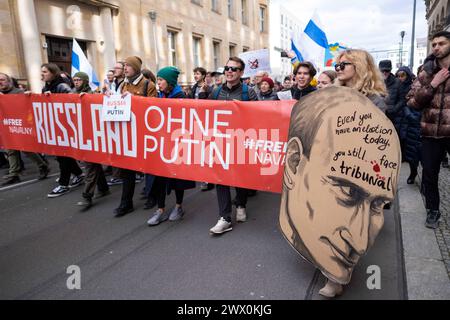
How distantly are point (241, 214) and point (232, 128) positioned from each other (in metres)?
1.18

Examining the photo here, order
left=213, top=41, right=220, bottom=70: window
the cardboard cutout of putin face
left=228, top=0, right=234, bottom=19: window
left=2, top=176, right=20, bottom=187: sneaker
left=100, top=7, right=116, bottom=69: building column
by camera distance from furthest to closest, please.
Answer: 1. left=228, top=0, right=234, bottom=19: window
2. left=213, top=41, right=220, bottom=70: window
3. left=100, top=7, right=116, bottom=69: building column
4. left=2, top=176, right=20, bottom=187: sneaker
5. the cardboard cutout of putin face

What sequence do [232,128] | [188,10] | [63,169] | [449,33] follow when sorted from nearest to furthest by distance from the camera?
[449,33] → [232,128] → [63,169] → [188,10]

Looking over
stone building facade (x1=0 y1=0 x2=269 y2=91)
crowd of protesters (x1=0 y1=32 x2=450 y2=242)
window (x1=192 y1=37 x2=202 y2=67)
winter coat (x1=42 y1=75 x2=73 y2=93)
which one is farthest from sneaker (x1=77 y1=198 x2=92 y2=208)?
window (x1=192 y1=37 x2=202 y2=67)

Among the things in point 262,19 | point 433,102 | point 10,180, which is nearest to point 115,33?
point 10,180

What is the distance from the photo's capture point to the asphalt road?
2725 mm

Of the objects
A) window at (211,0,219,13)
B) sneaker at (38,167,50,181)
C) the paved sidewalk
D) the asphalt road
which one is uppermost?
window at (211,0,219,13)

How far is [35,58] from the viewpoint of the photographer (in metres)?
10.6

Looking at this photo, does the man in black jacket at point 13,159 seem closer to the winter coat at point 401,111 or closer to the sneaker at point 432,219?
the sneaker at point 432,219

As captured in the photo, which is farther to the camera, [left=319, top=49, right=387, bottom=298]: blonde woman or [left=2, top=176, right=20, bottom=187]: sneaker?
[left=2, top=176, right=20, bottom=187]: sneaker

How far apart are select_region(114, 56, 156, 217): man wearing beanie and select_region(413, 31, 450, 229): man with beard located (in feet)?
10.3

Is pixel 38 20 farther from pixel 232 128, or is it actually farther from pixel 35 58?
pixel 232 128

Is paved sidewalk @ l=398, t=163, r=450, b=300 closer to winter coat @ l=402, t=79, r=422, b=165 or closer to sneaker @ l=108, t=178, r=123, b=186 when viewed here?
winter coat @ l=402, t=79, r=422, b=165

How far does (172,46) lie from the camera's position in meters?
17.9
